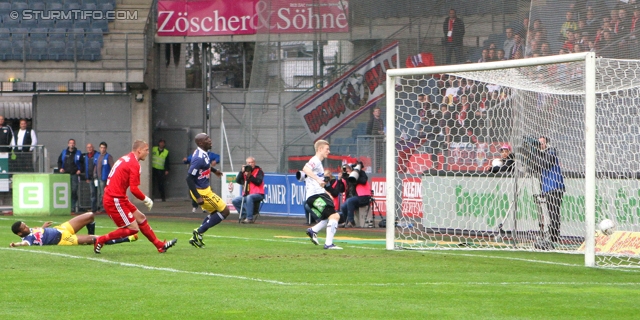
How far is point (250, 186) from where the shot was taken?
80.2ft

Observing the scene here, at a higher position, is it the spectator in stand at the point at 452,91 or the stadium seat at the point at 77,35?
the stadium seat at the point at 77,35

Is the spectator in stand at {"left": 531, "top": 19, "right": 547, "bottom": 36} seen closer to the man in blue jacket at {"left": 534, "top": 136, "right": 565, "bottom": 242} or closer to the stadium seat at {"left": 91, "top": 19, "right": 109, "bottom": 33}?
the man in blue jacket at {"left": 534, "top": 136, "right": 565, "bottom": 242}

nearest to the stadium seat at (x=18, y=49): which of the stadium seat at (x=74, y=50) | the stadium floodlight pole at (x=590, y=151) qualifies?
the stadium seat at (x=74, y=50)

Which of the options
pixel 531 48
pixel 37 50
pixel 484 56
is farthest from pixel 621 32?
pixel 37 50

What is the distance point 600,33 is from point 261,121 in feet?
38.3

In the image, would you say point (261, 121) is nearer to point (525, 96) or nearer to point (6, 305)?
point (525, 96)

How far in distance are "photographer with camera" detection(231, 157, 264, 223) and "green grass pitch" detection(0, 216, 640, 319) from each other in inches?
318

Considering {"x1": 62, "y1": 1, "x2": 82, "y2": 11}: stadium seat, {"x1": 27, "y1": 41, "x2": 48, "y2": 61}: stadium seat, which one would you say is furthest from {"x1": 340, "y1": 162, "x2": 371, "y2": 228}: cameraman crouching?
{"x1": 62, "y1": 1, "x2": 82, "y2": 11}: stadium seat

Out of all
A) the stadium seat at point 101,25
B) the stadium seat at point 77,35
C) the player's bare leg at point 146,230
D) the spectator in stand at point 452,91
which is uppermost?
the stadium seat at point 101,25

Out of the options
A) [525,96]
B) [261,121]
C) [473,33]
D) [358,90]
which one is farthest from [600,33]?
[261,121]

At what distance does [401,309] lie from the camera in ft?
28.6

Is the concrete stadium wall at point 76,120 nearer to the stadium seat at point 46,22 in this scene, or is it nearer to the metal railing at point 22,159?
the stadium seat at point 46,22

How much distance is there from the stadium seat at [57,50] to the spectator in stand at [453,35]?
51.9 feet

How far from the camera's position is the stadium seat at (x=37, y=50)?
32.2m
